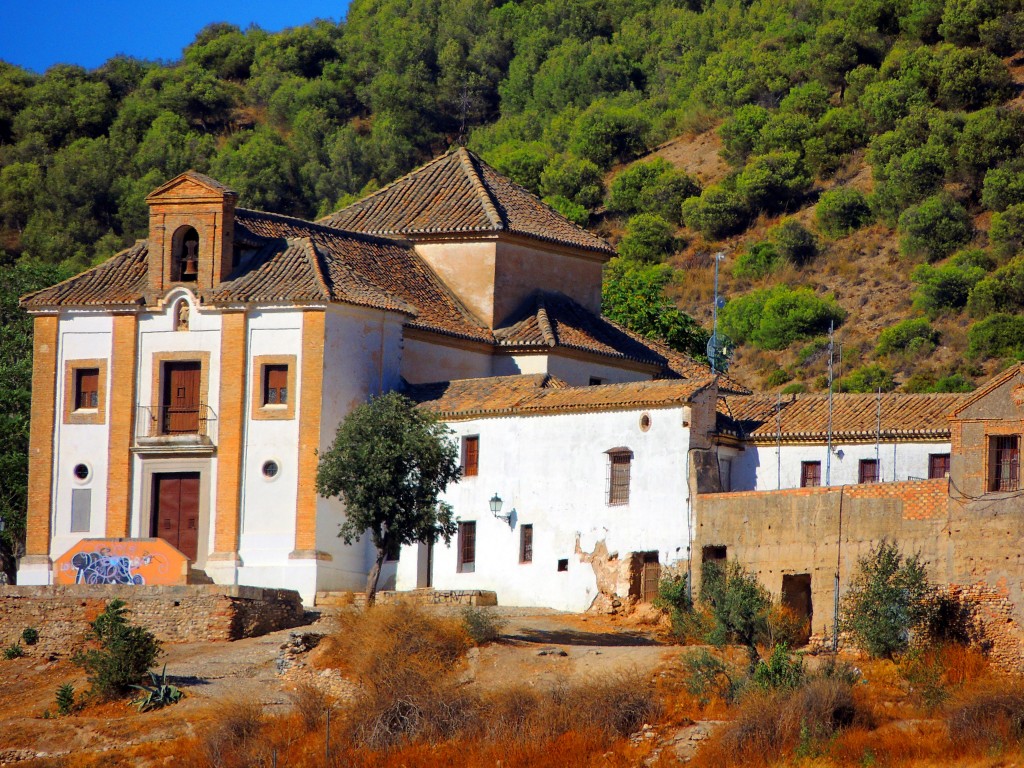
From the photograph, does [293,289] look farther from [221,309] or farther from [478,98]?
[478,98]

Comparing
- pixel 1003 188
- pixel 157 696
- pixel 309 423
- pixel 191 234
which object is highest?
pixel 1003 188

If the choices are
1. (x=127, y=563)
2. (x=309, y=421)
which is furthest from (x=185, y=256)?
(x=127, y=563)

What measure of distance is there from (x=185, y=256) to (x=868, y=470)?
1784 cm

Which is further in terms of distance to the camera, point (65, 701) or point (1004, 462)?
point (65, 701)

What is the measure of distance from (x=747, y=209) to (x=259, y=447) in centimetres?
5388

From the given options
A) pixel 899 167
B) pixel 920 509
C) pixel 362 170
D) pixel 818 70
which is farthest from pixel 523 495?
pixel 362 170

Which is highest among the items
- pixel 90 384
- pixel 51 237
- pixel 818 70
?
pixel 818 70

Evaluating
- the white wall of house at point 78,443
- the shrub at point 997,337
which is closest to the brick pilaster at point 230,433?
the white wall of house at point 78,443

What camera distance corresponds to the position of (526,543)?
4256 centimetres

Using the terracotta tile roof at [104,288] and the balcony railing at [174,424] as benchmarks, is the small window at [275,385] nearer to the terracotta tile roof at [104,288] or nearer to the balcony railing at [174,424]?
the balcony railing at [174,424]

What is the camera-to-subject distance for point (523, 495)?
4259 cm

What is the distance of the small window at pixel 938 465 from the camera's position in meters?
40.4

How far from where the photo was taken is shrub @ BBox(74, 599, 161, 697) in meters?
36.2

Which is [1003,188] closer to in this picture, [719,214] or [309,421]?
[719,214]
